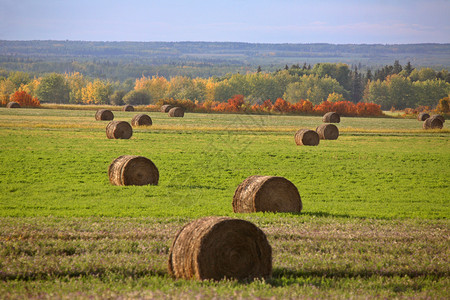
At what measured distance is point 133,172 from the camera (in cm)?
2209

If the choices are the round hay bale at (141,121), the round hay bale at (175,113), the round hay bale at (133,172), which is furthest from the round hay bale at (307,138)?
the round hay bale at (175,113)

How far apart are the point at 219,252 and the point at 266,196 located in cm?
691

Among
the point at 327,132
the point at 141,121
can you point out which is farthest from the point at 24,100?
the point at 327,132

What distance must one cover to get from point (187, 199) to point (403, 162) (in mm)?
16608

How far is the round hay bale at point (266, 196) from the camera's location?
1620 centimetres

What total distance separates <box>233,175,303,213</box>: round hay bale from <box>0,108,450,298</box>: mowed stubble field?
47 cm

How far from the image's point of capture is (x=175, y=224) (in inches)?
564

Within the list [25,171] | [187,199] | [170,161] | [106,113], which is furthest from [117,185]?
[106,113]

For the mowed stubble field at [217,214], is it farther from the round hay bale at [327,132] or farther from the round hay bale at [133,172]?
the round hay bale at [327,132]

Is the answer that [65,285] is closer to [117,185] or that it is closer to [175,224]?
[175,224]

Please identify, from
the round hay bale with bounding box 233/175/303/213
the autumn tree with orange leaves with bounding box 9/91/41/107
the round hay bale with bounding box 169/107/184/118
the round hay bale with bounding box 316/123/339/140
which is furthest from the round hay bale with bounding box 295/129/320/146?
the autumn tree with orange leaves with bounding box 9/91/41/107

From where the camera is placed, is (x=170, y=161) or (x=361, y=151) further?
(x=361, y=151)

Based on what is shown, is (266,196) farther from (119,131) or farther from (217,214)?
(119,131)

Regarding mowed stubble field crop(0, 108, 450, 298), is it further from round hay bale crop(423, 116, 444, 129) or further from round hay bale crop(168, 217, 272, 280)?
round hay bale crop(423, 116, 444, 129)
